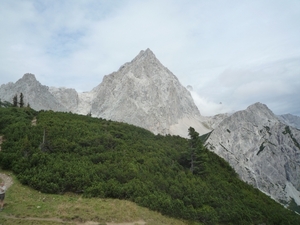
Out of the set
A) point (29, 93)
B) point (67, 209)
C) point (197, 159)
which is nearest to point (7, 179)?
point (67, 209)

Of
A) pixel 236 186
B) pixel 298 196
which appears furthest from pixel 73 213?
pixel 298 196

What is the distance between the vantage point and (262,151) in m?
164

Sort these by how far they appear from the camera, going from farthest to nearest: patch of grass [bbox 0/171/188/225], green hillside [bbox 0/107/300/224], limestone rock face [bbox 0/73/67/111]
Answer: limestone rock face [bbox 0/73/67/111] < green hillside [bbox 0/107/300/224] < patch of grass [bbox 0/171/188/225]

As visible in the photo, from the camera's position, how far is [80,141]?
33.9 m

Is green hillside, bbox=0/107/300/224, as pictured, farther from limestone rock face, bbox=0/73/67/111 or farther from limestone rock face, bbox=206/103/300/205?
limestone rock face, bbox=0/73/67/111

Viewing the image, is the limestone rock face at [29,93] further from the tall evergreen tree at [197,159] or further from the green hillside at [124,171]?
the tall evergreen tree at [197,159]

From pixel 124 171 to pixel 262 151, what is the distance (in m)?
156

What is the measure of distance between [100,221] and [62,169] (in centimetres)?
786

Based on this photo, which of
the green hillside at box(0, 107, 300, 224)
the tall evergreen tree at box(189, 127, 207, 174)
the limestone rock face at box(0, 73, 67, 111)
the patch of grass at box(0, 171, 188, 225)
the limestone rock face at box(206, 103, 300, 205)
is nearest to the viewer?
the patch of grass at box(0, 171, 188, 225)

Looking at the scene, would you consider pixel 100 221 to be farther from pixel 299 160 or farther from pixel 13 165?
pixel 299 160

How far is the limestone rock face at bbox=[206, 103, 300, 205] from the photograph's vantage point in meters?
141

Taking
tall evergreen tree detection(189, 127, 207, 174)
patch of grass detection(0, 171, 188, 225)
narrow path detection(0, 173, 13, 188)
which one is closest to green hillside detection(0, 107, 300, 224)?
tall evergreen tree detection(189, 127, 207, 174)

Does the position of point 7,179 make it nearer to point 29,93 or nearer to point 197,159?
point 197,159

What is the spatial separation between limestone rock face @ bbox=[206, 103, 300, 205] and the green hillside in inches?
4297
